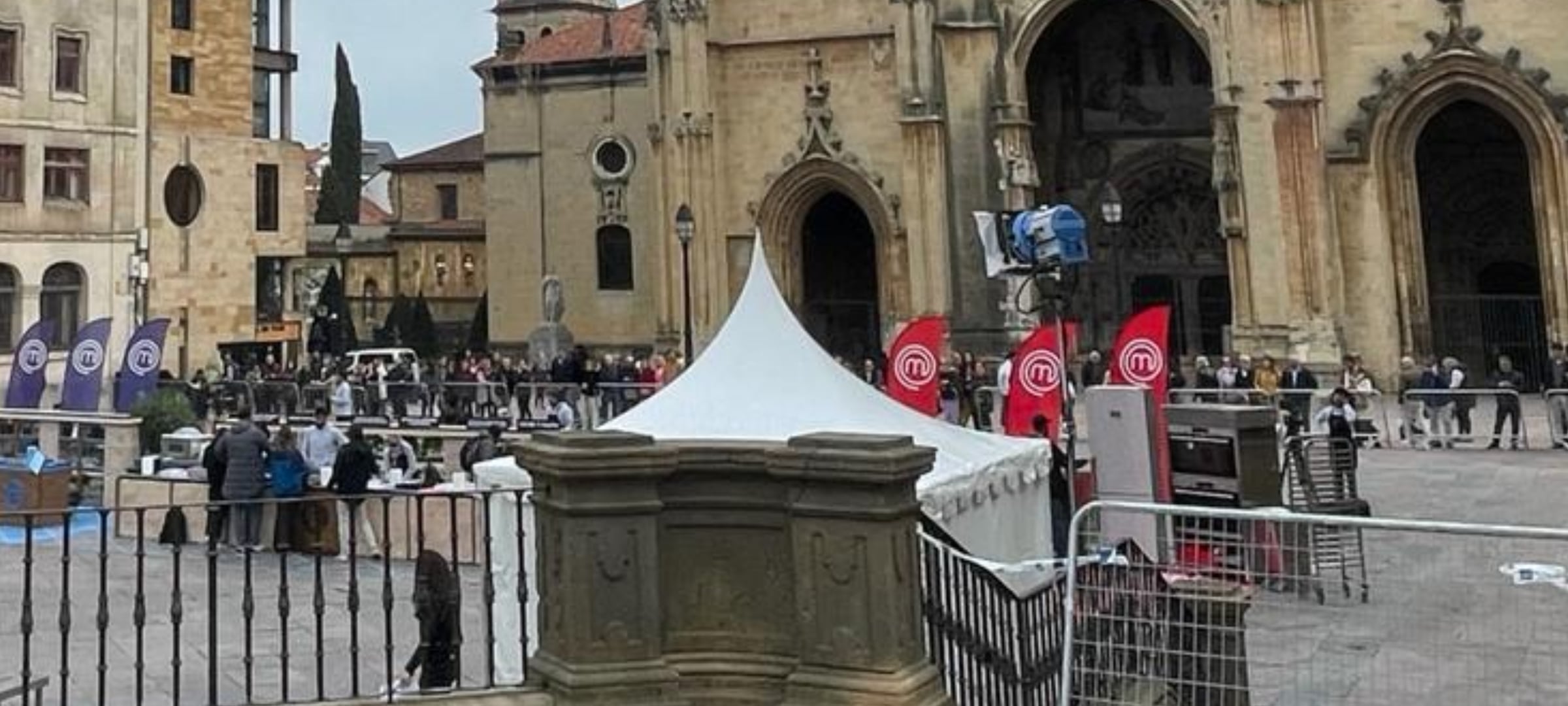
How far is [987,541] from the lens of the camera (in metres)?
11.0

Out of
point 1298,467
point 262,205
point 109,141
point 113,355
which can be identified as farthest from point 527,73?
point 1298,467

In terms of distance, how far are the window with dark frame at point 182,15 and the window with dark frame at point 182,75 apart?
955 mm

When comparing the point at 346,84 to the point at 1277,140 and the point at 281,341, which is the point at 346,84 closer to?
the point at 281,341

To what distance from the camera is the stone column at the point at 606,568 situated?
17.7 ft

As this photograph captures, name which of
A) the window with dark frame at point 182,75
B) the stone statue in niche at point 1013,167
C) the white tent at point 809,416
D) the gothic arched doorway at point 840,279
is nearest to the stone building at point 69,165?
the window with dark frame at point 182,75

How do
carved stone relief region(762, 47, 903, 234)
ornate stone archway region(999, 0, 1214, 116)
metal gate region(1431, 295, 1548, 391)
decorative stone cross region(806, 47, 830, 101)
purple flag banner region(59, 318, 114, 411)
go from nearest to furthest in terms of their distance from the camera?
1. purple flag banner region(59, 318, 114, 411)
2. metal gate region(1431, 295, 1548, 391)
3. ornate stone archway region(999, 0, 1214, 116)
4. carved stone relief region(762, 47, 903, 234)
5. decorative stone cross region(806, 47, 830, 101)

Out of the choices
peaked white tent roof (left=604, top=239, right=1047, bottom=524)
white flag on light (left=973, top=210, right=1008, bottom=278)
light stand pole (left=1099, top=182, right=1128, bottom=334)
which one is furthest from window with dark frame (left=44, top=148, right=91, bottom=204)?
white flag on light (left=973, top=210, right=1008, bottom=278)

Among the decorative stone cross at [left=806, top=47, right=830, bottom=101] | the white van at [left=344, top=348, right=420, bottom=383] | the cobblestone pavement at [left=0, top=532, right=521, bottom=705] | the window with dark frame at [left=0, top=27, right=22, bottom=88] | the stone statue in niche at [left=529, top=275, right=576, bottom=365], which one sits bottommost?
the cobblestone pavement at [left=0, top=532, right=521, bottom=705]

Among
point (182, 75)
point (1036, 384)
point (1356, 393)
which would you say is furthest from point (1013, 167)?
point (182, 75)

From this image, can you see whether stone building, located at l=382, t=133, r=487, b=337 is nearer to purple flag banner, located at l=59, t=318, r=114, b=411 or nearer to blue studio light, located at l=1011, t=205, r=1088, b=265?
purple flag banner, located at l=59, t=318, r=114, b=411

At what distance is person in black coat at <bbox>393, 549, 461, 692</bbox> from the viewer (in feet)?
23.4

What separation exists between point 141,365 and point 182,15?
22.4 metres

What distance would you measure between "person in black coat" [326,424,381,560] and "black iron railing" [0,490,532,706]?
122mm

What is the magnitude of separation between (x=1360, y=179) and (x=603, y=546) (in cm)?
2733
